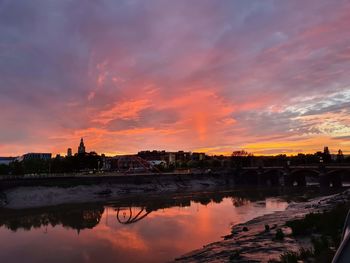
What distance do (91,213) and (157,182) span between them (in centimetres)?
5509

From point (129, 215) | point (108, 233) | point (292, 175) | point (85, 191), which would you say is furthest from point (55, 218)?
point (292, 175)

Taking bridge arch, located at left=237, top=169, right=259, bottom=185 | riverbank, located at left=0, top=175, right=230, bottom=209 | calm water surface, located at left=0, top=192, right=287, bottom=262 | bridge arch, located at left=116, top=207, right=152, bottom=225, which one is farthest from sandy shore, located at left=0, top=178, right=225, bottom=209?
bridge arch, located at left=237, top=169, right=259, bottom=185

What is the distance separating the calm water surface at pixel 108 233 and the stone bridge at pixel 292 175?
5932 cm

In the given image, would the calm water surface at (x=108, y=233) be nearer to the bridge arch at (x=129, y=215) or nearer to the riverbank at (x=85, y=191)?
the bridge arch at (x=129, y=215)

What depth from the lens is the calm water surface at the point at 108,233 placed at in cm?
3022

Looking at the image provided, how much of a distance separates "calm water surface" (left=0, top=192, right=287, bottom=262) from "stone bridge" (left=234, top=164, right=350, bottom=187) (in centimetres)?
5932

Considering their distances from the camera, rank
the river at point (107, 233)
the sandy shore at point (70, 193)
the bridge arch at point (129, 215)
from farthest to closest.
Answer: the sandy shore at point (70, 193)
the bridge arch at point (129, 215)
the river at point (107, 233)

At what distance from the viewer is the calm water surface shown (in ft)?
99.1

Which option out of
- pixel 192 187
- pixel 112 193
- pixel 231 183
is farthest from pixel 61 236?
pixel 231 183

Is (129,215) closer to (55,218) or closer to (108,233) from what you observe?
(55,218)

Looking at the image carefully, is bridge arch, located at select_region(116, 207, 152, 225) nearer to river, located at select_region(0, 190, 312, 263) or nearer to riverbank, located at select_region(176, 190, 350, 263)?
river, located at select_region(0, 190, 312, 263)

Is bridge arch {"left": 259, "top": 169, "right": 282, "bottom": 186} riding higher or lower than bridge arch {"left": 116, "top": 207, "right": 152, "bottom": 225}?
higher

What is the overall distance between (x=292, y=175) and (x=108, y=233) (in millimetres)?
96995

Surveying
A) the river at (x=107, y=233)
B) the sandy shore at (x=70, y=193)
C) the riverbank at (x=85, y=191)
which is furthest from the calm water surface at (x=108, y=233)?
the riverbank at (x=85, y=191)
